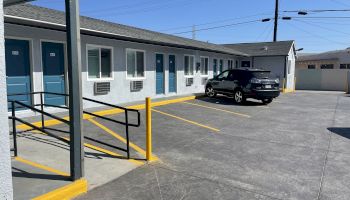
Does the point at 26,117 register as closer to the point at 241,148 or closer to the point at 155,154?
the point at 155,154

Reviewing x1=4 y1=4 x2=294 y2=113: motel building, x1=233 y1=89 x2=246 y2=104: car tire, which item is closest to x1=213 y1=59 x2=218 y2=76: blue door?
x1=4 y1=4 x2=294 y2=113: motel building

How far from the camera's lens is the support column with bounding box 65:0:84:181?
4152 millimetres

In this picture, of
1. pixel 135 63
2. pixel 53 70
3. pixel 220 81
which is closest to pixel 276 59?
pixel 220 81

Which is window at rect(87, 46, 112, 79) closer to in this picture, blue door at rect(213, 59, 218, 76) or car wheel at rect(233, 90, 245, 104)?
car wheel at rect(233, 90, 245, 104)

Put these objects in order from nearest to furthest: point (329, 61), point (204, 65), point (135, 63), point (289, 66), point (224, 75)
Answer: point (135, 63) < point (224, 75) < point (204, 65) < point (289, 66) < point (329, 61)

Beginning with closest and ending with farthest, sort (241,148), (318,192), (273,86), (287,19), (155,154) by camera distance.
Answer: (318,192)
(155,154)
(241,148)
(273,86)
(287,19)

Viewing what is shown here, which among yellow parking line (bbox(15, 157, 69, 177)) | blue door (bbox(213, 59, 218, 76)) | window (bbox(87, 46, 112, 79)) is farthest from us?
blue door (bbox(213, 59, 218, 76))

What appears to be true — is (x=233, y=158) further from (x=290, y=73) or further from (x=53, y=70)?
(x=290, y=73)

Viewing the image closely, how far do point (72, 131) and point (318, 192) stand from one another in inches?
154

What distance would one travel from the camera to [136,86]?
551 inches

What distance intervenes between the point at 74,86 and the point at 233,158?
3.61 metres

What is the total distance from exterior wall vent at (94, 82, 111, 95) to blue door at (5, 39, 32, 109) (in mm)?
2748

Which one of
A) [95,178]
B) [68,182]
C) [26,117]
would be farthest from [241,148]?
[26,117]

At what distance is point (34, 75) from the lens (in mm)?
9422
